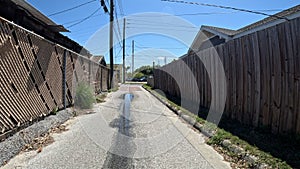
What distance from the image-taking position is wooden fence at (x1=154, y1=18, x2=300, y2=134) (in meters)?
3.78

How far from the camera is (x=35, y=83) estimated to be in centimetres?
497

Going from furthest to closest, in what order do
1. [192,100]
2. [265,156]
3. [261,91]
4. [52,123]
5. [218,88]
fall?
[192,100] < [218,88] < [52,123] < [261,91] < [265,156]

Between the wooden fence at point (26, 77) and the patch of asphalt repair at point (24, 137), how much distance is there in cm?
16

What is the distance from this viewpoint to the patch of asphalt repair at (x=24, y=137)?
337cm

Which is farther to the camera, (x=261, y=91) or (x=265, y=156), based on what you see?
(x=261, y=91)

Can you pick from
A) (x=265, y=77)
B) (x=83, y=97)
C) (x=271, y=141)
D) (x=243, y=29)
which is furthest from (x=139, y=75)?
(x=271, y=141)

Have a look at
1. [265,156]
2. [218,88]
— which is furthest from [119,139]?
[218,88]

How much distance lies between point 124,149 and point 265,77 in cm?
305

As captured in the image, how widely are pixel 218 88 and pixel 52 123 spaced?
4.58 m

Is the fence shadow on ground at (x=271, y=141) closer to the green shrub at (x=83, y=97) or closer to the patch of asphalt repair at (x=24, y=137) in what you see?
the patch of asphalt repair at (x=24, y=137)

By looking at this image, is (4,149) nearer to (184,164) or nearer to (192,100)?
(184,164)

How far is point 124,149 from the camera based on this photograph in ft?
13.1

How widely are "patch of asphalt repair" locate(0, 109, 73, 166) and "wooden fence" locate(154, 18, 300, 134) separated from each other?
4.50 m

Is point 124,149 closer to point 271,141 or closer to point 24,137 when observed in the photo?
point 24,137
